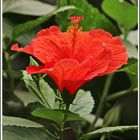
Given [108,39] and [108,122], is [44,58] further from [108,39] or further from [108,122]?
[108,122]

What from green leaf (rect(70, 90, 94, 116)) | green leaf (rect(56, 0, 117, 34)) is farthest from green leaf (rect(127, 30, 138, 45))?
green leaf (rect(70, 90, 94, 116))

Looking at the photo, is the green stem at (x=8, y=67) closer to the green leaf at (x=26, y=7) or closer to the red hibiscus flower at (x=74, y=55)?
the green leaf at (x=26, y=7)

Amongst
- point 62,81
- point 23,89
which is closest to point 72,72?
point 62,81

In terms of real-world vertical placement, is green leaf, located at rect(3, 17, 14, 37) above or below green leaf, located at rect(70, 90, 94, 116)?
above

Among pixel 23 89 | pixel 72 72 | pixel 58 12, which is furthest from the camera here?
pixel 23 89

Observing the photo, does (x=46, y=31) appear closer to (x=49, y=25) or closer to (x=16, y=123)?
(x=16, y=123)

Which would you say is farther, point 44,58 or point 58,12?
point 58,12

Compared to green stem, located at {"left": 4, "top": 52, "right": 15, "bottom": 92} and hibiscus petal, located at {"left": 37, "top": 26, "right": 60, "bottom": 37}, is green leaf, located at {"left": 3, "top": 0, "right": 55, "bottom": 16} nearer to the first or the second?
green stem, located at {"left": 4, "top": 52, "right": 15, "bottom": 92}
